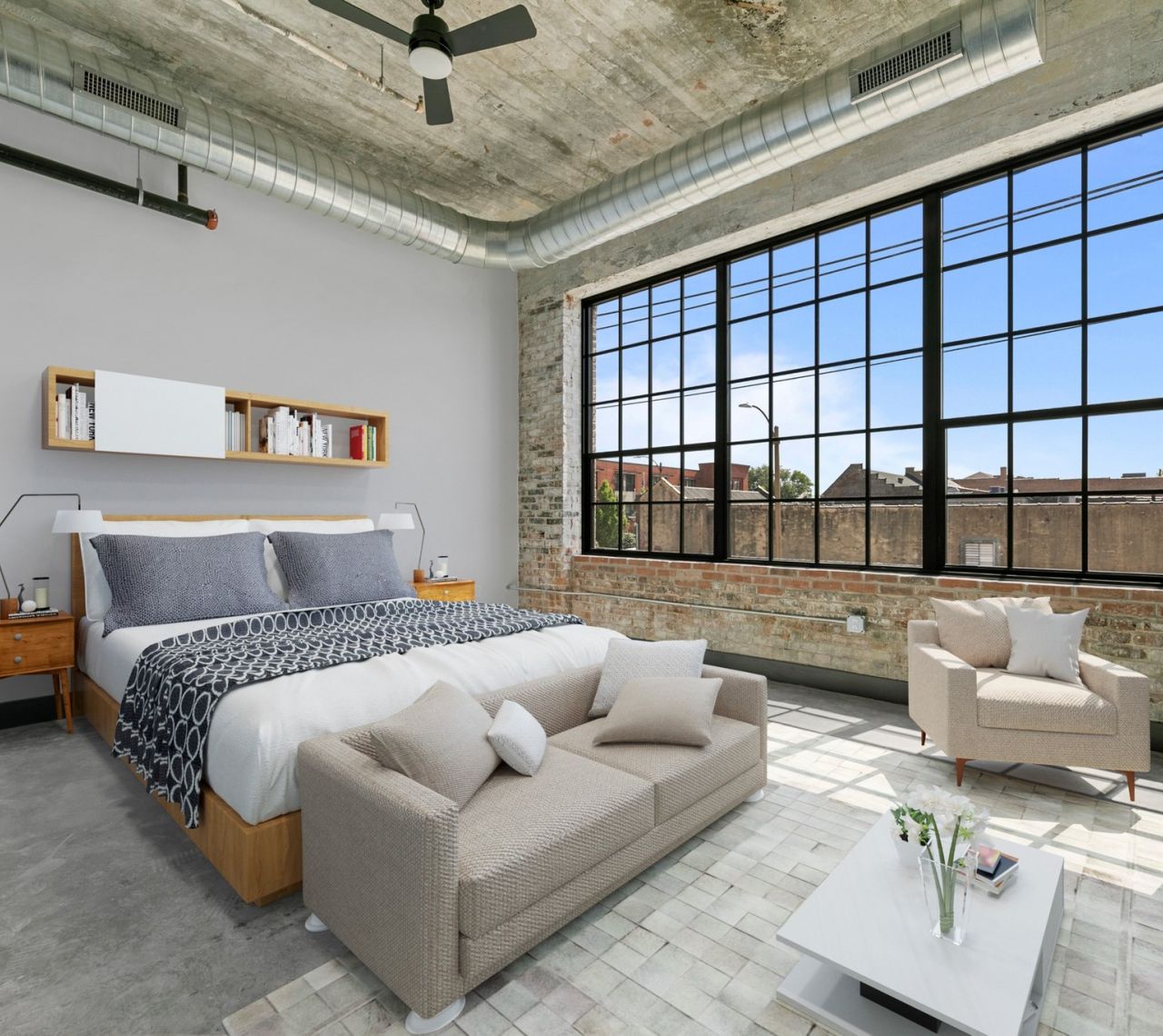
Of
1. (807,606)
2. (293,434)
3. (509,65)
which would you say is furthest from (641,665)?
(509,65)

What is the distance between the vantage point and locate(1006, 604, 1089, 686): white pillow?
3221mm

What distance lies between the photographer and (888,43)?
3.30m

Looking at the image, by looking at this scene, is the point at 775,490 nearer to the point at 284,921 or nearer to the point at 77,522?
the point at 284,921

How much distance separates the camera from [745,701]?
291 centimetres

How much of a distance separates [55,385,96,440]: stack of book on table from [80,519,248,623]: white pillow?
56 cm

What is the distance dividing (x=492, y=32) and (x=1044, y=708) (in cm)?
376

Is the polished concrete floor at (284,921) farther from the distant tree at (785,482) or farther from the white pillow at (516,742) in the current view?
the distant tree at (785,482)

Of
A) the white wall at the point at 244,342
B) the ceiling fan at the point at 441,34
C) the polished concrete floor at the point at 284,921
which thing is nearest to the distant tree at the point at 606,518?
the white wall at the point at 244,342

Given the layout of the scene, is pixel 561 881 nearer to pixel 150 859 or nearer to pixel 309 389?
pixel 150 859

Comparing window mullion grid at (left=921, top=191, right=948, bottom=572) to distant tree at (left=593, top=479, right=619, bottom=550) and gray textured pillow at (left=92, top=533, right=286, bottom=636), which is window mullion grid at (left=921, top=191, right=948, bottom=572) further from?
gray textured pillow at (left=92, top=533, right=286, bottom=636)

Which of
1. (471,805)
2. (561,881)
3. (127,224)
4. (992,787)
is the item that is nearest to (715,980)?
(561,881)

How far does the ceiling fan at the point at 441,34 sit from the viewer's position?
262 centimetres

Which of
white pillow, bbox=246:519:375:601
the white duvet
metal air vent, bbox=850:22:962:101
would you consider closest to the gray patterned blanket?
the white duvet

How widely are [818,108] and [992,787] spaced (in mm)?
3544
